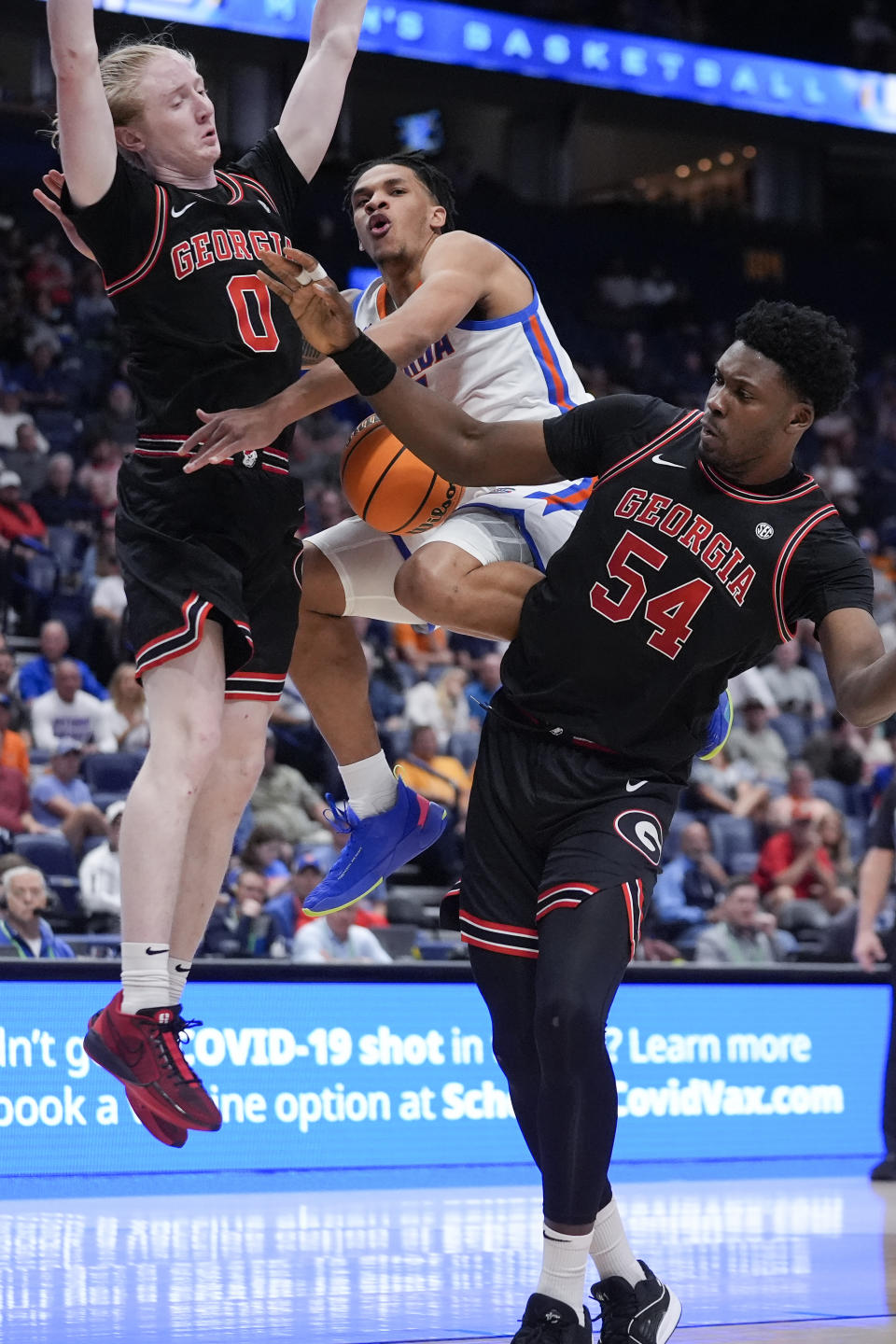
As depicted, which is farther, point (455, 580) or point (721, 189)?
point (721, 189)

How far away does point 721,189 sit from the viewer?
23594 millimetres

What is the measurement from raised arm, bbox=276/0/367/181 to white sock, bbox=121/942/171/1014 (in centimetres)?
202

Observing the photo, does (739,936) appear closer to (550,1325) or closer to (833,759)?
(833,759)

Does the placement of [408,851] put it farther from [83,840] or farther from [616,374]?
[616,374]

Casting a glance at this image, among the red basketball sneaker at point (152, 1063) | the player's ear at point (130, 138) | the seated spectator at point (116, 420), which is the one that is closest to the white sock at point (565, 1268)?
the red basketball sneaker at point (152, 1063)

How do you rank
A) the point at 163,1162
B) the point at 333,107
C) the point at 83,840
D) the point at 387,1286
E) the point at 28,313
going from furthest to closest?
the point at 28,313, the point at 83,840, the point at 163,1162, the point at 387,1286, the point at 333,107

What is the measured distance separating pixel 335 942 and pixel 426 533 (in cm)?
477

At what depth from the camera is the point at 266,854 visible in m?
9.80

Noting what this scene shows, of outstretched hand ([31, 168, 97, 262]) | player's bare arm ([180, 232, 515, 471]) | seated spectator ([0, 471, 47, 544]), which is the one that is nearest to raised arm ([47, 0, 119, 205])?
outstretched hand ([31, 168, 97, 262])

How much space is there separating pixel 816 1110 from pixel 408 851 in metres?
4.78

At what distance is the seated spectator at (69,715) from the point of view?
1039 centimetres

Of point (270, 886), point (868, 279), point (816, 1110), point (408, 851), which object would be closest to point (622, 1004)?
point (816, 1110)

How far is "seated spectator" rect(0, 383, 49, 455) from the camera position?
44.0ft

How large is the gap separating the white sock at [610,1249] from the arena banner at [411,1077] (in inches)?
129
